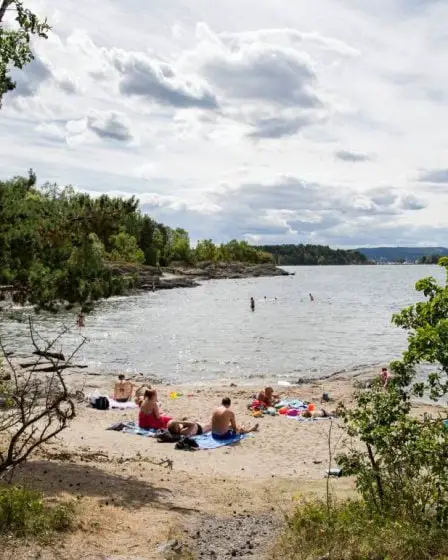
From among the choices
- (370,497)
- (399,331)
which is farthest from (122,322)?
(370,497)

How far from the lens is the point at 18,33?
10258 mm

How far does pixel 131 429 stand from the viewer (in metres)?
17.2

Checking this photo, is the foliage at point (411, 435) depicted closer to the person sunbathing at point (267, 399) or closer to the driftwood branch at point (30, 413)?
the driftwood branch at point (30, 413)

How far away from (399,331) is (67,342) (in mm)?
28393

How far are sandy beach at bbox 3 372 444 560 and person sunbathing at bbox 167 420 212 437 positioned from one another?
0.64 metres

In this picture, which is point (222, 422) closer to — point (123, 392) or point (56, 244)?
point (123, 392)

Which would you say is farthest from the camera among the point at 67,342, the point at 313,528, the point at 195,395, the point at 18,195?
the point at 67,342

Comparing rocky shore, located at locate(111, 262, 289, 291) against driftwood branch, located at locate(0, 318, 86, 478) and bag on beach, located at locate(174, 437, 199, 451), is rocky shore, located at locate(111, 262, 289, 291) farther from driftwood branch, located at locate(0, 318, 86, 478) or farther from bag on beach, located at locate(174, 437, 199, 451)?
driftwood branch, located at locate(0, 318, 86, 478)

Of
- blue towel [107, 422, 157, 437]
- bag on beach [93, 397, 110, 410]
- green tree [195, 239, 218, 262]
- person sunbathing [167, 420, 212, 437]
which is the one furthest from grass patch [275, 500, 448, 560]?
green tree [195, 239, 218, 262]

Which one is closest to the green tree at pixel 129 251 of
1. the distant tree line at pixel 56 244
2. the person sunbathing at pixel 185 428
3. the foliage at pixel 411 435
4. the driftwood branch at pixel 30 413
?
the driftwood branch at pixel 30 413

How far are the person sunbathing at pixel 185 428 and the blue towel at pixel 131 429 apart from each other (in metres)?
0.64

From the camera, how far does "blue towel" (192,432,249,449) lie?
1562cm

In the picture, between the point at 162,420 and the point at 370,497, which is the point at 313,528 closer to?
the point at 370,497

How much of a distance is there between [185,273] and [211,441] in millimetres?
130022
